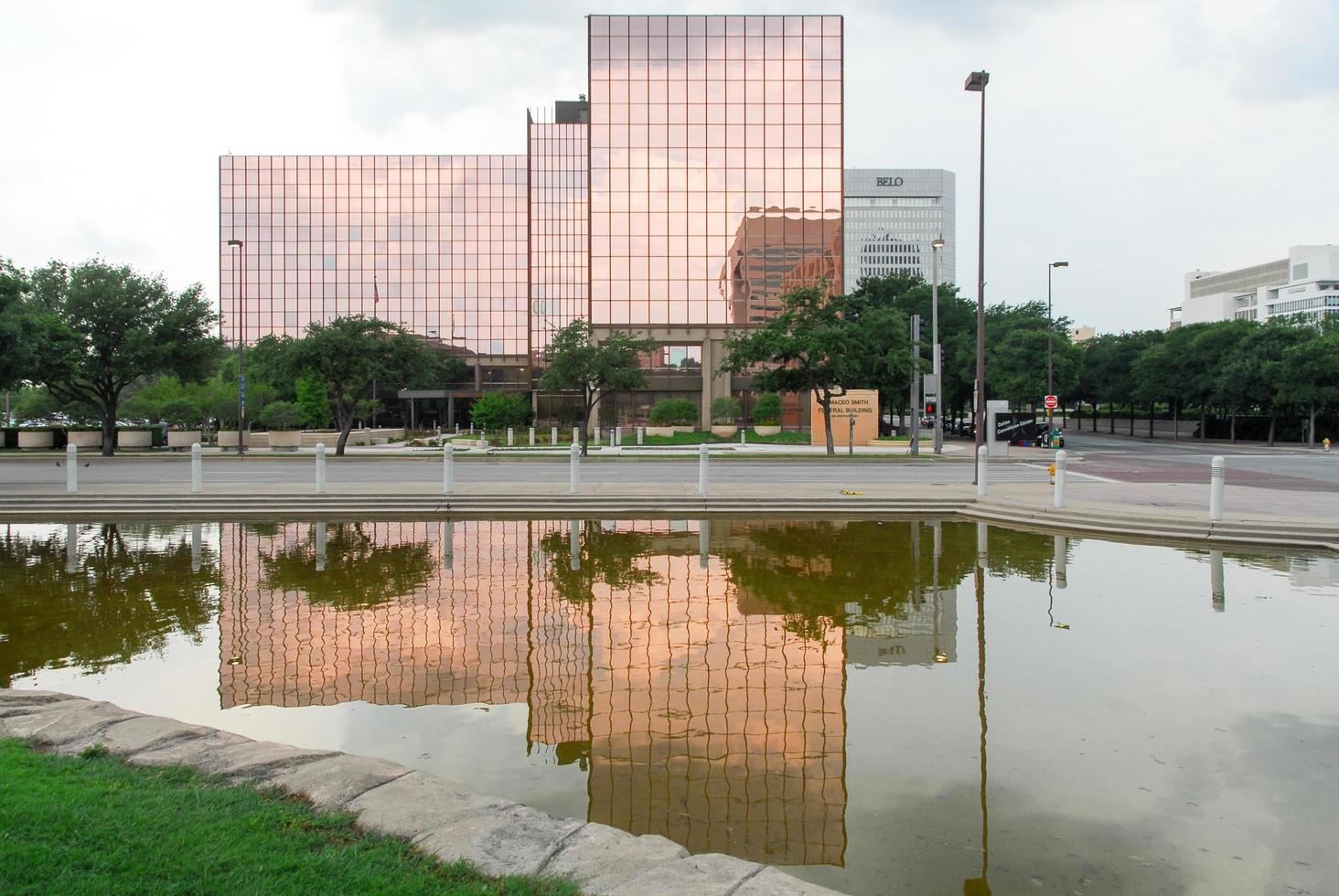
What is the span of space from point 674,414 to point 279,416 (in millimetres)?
24561

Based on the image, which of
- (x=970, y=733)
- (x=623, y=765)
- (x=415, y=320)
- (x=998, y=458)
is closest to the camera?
(x=623, y=765)

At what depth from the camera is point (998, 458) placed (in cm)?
3947

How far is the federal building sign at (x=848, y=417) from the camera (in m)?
50.9

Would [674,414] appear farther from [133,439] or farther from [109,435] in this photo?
[109,435]

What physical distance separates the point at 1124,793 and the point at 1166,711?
173cm

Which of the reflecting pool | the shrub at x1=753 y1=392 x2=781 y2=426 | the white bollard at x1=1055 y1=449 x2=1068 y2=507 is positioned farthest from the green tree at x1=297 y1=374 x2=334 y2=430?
the white bollard at x1=1055 y1=449 x2=1068 y2=507

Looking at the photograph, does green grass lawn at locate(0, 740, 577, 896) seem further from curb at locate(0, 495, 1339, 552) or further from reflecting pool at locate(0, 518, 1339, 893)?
curb at locate(0, 495, 1339, 552)

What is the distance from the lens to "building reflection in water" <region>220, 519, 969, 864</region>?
5.41m

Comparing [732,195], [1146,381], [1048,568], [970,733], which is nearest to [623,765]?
[970,733]

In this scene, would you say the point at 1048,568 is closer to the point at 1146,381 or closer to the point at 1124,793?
the point at 1124,793

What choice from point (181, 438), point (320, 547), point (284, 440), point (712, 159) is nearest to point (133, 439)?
point (181, 438)

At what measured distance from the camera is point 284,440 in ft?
166

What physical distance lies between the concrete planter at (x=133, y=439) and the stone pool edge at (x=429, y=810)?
51.0 metres

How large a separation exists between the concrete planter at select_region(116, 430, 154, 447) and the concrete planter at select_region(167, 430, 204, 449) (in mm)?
1110
